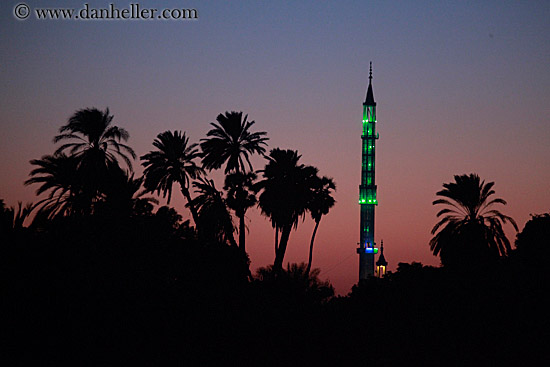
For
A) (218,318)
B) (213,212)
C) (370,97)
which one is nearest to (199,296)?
(218,318)

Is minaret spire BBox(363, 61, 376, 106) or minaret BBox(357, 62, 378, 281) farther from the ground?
minaret spire BBox(363, 61, 376, 106)

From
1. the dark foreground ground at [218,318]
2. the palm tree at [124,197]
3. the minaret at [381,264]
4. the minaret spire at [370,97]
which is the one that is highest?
the minaret spire at [370,97]

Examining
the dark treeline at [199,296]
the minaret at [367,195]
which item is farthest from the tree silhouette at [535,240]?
the minaret at [367,195]

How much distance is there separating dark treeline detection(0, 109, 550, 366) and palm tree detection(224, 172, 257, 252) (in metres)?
13.0

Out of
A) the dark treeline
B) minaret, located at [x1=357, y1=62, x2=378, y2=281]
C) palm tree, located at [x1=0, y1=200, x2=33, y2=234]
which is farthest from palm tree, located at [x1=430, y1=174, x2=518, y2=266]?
minaret, located at [x1=357, y1=62, x2=378, y2=281]

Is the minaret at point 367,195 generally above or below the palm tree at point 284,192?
above

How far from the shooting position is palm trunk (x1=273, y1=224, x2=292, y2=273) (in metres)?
73.6

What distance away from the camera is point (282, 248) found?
75000 mm

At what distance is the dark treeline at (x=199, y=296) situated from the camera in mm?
34125

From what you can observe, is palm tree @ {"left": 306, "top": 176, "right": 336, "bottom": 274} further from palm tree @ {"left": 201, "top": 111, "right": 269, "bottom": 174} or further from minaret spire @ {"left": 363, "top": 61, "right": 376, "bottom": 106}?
minaret spire @ {"left": 363, "top": 61, "right": 376, "bottom": 106}

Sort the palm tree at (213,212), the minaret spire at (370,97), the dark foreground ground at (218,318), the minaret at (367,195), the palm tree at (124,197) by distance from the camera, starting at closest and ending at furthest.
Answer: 1. the dark foreground ground at (218,318)
2. the palm tree at (124,197)
3. the palm tree at (213,212)
4. the minaret at (367,195)
5. the minaret spire at (370,97)

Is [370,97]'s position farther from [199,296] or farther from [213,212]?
[199,296]

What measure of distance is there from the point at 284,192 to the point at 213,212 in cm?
802

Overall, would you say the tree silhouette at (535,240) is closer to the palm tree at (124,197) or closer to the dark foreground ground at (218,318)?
the dark foreground ground at (218,318)
